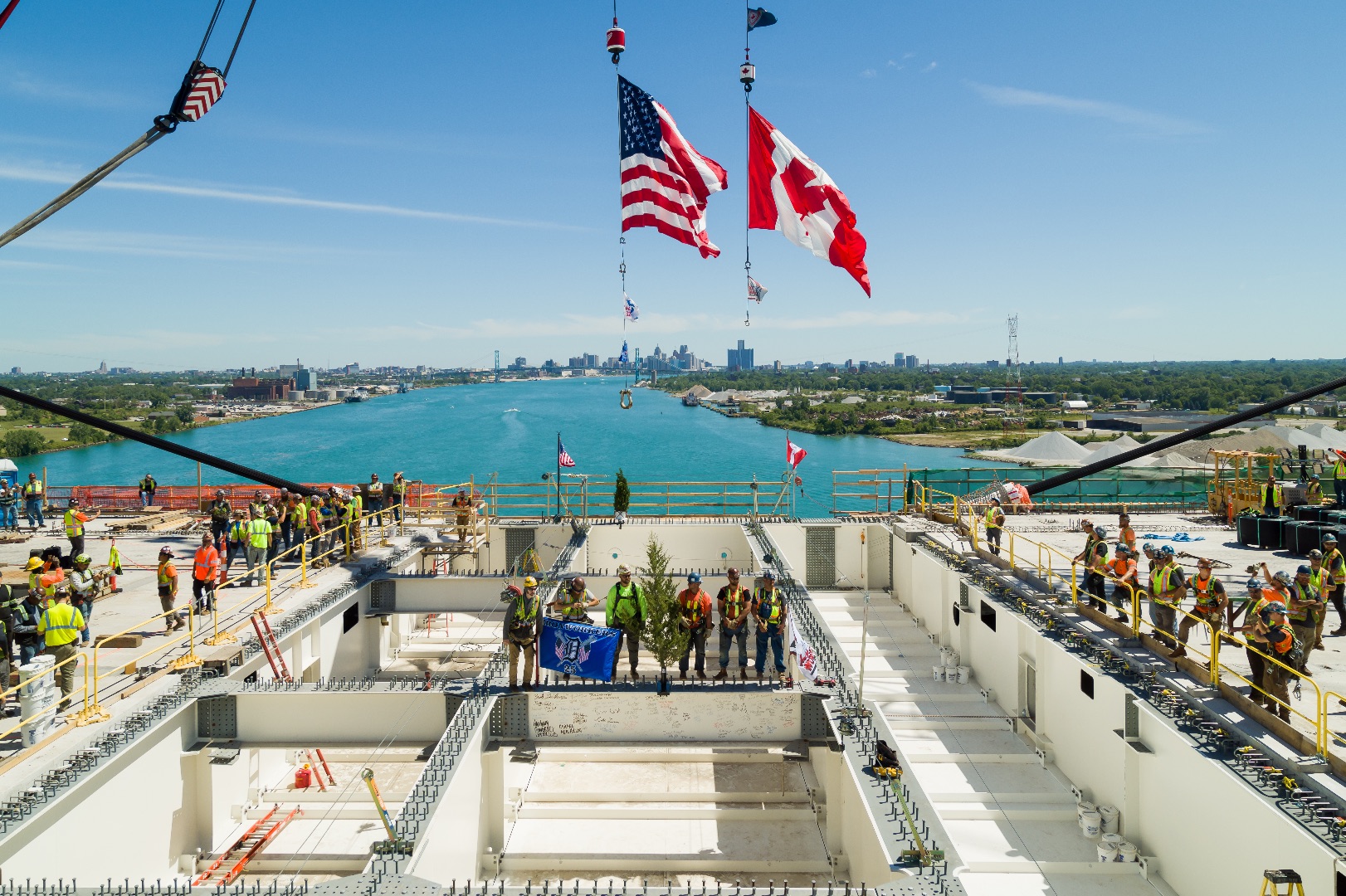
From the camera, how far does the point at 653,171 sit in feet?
45.3

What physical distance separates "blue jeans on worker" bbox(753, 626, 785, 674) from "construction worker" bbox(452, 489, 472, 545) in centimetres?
1075

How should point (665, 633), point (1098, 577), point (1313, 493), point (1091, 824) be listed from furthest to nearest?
point (1313, 493)
point (1098, 577)
point (665, 633)
point (1091, 824)

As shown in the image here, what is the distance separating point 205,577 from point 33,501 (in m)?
13.4

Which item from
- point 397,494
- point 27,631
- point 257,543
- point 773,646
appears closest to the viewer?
point 27,631

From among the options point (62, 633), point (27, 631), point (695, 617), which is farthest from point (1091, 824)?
point (27, 631)

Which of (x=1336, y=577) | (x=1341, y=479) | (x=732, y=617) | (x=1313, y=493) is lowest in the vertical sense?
(x=732, y=617)

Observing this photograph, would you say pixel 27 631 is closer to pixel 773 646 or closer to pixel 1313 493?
pixel 773 646

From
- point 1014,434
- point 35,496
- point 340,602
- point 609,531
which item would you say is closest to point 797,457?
point 609,531

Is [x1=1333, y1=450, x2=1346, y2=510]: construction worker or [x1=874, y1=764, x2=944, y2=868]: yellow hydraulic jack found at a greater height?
[x1=1333, y1=450, x2=1346, y2=510]: construction worker

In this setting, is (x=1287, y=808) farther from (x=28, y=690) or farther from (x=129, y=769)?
(x=28, y=690)

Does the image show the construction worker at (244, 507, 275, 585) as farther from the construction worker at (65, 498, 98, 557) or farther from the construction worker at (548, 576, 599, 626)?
the construction worker at (548, 576, 599, 626)

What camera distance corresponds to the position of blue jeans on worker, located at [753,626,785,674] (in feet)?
36.7

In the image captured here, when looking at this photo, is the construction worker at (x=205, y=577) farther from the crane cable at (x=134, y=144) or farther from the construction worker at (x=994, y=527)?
the construction worker at (x=994, y=527)

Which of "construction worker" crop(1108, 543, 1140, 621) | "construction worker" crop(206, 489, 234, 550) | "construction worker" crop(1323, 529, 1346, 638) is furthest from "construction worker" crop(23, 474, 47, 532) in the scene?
"construction worker" crop(1323, 529, 1346, 638)
